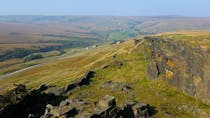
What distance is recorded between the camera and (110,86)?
3403 inches

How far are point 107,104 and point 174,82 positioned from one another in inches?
1122

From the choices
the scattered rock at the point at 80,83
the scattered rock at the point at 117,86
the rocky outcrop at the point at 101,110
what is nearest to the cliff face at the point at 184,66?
the scattered rock at the point at 117,86

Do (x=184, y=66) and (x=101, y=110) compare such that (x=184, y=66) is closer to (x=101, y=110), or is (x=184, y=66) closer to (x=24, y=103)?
(x=101, y=110)

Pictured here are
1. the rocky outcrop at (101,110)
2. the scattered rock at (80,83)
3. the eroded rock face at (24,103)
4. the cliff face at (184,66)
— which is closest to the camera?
the rocky outcrop at (101,110)

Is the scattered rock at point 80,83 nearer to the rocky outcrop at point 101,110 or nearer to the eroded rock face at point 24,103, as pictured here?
the eroded rock face at point 24,103

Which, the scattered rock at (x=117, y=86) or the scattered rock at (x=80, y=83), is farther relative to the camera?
the scattered rock at (x=80, y=83)

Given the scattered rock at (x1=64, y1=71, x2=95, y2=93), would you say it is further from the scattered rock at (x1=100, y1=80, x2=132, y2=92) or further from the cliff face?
the cliff face

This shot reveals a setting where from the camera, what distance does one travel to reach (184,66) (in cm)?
8062

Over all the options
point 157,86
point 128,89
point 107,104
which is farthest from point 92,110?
point 157,86

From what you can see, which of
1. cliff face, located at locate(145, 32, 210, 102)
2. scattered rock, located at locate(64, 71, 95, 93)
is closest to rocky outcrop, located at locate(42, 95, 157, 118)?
cliff face, located at locate(145, 32, 210, 102)

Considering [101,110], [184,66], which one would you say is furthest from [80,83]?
[101,110]

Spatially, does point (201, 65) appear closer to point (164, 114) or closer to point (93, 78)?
point (164, 114)

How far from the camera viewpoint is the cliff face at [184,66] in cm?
→ 7261

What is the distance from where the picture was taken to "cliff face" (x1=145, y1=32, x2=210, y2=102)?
2859 inches
